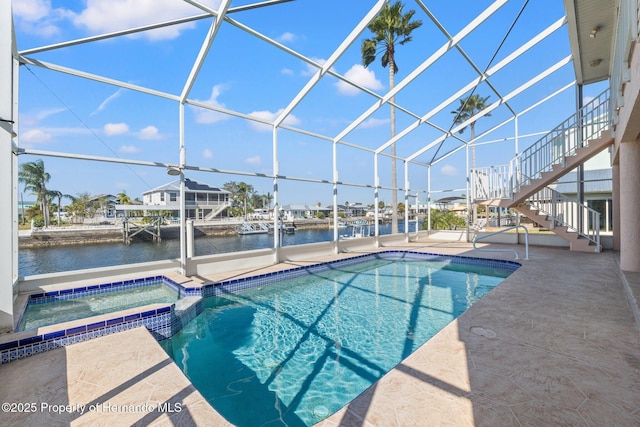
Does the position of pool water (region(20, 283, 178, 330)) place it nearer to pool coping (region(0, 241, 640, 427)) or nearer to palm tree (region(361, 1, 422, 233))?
pool coping (region(0, 241, 640, 427))

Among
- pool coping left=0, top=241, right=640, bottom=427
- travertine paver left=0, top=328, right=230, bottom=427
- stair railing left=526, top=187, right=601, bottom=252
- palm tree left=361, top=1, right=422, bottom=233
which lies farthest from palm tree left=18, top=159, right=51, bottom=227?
stair railing left=526, top=187, right=601, bottom=252

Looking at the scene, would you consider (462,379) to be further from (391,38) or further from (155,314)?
(391,38)

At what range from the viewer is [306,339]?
3.81 metres

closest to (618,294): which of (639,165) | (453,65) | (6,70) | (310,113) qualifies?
(639,165)

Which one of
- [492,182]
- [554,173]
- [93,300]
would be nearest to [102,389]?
[93,300]

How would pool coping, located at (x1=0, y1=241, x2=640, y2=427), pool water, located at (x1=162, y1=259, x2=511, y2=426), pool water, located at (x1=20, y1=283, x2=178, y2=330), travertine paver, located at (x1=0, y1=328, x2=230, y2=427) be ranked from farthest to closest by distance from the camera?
pool water, located at (x1=20, y1=283, x2=178, y2=330)
pool water, located at (x1=162, y1=259, x2=511, y2=426)
travertine paver, located at (x1=0, y1=328, x2=230, y2=427)
pool coping, located at (x1=0, y1=241, x2=640, y2=427)

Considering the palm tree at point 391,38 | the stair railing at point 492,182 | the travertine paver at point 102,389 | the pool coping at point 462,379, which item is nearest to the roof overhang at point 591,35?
the stair railing at point 492,182

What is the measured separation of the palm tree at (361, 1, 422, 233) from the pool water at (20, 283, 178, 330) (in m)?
9.42

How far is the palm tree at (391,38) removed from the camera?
41.9 feet

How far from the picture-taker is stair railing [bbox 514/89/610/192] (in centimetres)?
695

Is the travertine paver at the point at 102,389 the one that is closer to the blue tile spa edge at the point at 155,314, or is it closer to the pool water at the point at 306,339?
the blue tile spa edge at the point at 155,314

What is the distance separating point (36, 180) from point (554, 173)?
45677 mm

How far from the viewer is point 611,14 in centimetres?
557

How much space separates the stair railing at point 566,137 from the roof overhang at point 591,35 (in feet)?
3.80
